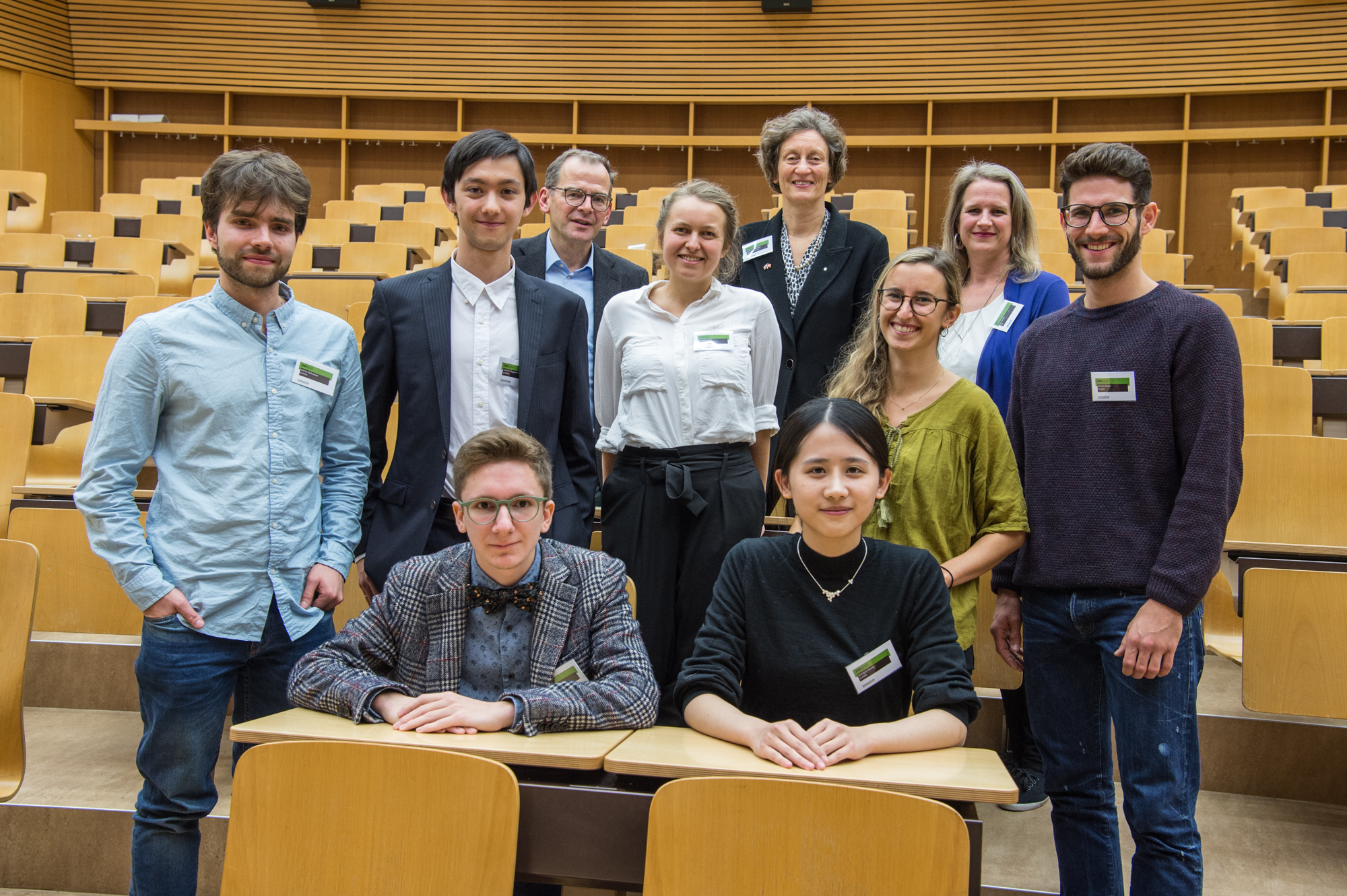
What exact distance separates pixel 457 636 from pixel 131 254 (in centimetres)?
528

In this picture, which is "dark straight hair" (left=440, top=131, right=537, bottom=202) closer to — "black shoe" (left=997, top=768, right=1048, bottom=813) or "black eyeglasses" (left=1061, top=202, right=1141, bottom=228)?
"black eyeglasses" (left=1061, top=202, right=1141, bottom=228)

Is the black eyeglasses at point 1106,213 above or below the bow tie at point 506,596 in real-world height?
above

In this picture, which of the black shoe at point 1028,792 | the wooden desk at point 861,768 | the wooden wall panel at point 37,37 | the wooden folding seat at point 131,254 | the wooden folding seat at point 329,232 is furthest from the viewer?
the wooden wall panel at point 37,37

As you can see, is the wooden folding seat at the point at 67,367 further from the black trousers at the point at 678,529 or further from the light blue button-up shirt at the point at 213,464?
the black trousers at the point at 678,529

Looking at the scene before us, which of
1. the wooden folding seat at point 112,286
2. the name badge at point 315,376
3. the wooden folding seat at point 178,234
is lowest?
the name badge at point 315,376

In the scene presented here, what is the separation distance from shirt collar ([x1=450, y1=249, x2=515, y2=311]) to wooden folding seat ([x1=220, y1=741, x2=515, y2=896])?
955 millimetres

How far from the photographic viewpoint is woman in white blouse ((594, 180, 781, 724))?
1.87m

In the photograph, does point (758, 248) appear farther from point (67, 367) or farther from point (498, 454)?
point (67, 367)

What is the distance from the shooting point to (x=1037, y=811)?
202 cm

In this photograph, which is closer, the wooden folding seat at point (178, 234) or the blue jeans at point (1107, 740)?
the blue jeans at point (1107, 740)

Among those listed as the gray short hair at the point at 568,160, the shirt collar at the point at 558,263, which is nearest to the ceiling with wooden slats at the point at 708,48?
the gray short hair at the point at 568,160

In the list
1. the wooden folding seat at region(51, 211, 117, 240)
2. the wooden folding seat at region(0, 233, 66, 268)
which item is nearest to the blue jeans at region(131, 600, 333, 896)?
the wooden folding seat at region(0, 233, 66, 268)

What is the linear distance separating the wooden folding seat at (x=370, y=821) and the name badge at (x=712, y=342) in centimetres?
102

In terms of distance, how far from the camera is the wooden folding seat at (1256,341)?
363 cm
